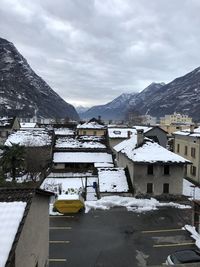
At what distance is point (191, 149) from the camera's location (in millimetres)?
50656

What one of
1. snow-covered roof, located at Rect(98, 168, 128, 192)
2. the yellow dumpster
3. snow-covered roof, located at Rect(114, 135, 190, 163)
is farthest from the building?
the yellow dumpster

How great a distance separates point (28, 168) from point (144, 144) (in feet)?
59.4

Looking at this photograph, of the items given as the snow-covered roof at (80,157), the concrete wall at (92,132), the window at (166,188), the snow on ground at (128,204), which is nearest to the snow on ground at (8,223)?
the snow on ground at (128,204)

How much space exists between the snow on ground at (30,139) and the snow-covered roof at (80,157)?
3.12m

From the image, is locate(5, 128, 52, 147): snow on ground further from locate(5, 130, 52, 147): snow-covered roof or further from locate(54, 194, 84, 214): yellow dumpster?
locate(54, 194, 84, 214): yellow dumpster

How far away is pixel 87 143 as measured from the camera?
2532 inches

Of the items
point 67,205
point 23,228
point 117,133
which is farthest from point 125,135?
point 23,228

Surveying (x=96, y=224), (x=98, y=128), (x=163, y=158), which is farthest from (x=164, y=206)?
(x=98, y=128)

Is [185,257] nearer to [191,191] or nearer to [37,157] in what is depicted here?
[191,191]

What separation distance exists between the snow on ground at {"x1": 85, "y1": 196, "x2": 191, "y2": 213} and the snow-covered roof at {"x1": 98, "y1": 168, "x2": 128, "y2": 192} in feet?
5.72

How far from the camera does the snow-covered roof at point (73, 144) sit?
62.4 m

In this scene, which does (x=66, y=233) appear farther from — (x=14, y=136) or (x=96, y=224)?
(x=14, y=136)

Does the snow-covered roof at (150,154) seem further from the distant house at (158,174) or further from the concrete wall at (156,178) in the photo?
the concrete wall at (156,178)

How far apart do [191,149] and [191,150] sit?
0.47ft
